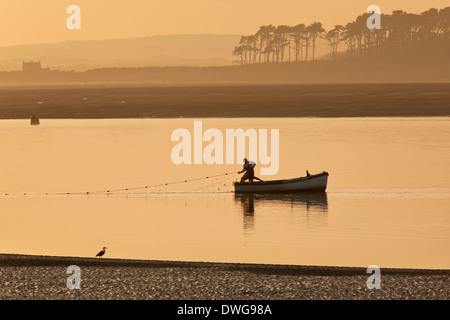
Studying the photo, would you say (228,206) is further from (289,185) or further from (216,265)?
(216,265)

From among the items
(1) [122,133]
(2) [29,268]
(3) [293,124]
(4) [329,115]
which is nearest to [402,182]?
(2) [29,268]

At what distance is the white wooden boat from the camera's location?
176ft

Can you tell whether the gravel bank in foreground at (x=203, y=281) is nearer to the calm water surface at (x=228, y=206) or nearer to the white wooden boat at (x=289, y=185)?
the calm water surface at (x=228, y=206)

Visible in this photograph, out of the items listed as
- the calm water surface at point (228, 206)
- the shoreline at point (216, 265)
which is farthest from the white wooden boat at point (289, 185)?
the shoreline at point (216, 265)

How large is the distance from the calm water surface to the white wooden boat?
86 cm

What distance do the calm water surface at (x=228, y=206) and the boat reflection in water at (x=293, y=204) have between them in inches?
2.7

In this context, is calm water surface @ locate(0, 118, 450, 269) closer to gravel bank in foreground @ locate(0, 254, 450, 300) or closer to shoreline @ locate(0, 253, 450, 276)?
shoreline @ locate(0, 253, 450, 276)

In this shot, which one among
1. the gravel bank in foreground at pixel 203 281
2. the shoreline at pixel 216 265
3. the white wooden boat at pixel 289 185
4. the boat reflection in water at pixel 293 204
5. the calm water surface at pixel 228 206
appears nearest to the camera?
the gravel bank in foreground at pixel 203 281

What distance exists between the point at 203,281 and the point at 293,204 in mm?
26240

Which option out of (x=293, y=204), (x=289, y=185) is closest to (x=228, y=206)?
(x=293, y=204)

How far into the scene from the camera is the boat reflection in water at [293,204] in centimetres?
4334

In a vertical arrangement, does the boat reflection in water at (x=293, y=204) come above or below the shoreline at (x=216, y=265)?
above

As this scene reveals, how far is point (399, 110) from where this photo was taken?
158m

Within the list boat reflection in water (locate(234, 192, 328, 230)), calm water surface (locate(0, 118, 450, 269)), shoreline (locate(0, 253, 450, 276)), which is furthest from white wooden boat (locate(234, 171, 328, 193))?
shoreline (locate(0, 253, 450, 276))
